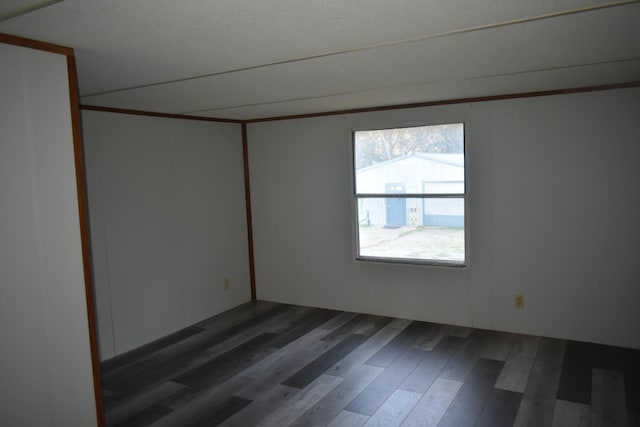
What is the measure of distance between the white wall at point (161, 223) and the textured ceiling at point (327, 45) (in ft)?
2.01

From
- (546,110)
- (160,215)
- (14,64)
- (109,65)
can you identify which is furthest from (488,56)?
(160,215)

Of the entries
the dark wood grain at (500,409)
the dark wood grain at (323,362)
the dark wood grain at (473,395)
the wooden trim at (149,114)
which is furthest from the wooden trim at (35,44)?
the dark wood grain at (500,409)

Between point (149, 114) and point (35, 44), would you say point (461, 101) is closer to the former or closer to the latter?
point (149, 114)

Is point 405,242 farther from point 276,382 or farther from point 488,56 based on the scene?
point 488,56

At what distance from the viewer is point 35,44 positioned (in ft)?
6.82

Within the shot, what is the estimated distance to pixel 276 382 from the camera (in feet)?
11.7

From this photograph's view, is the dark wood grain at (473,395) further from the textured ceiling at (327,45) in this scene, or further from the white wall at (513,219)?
the textured ceiling at (327,45)

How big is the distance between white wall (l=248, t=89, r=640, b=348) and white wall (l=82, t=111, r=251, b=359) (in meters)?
0.67

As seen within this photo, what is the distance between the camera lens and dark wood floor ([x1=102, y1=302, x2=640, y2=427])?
9.93 feet

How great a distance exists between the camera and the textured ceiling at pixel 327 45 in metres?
1.79

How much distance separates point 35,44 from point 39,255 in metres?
0.92

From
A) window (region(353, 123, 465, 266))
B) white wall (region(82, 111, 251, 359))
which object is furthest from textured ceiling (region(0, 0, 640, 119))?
window (region(353, 123, 465, 266))

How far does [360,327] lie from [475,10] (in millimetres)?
3423

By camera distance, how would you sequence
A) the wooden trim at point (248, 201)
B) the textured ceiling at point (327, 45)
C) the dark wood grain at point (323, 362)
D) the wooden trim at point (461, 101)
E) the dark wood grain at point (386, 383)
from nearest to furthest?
the textured ceiling at point (327, 45) → the dark wood grain at point (386, 383) → the dark wood grain at point (323, 362) → the wooden trim at point (461, 101) → the wooden trim at point (248, 201)
